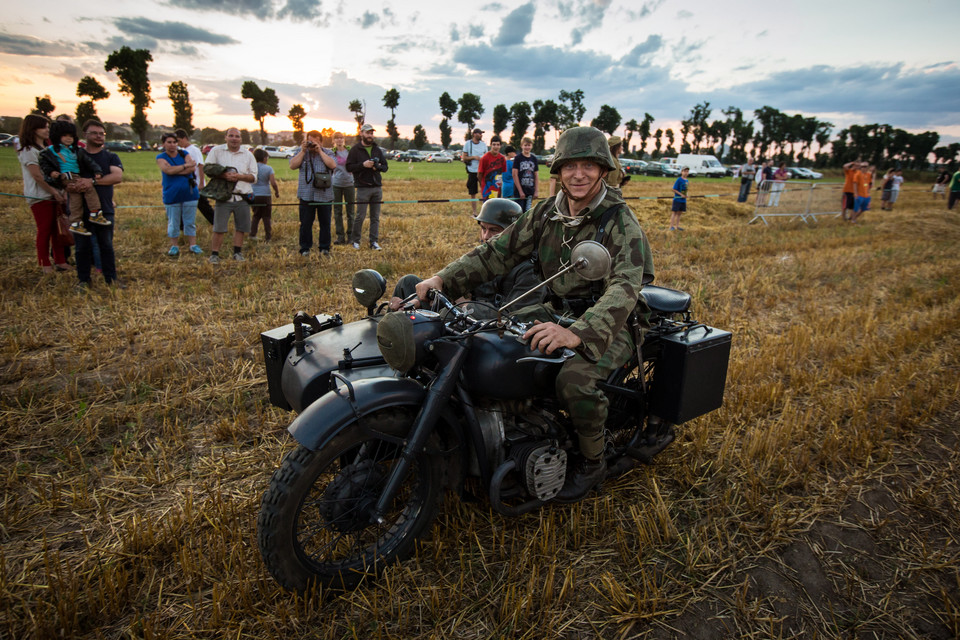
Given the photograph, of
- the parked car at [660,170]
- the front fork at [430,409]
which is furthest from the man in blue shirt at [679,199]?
the parked car at [660,170]

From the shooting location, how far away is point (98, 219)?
272 inches

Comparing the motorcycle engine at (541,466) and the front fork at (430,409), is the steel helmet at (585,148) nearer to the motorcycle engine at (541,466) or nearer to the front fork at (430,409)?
the front fork at (430,409)

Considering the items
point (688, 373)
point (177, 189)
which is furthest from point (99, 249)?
point (688, 373)

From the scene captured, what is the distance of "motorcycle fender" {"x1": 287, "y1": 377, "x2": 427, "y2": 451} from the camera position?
217 cm

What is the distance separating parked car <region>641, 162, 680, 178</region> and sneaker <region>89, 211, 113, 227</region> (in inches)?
1811

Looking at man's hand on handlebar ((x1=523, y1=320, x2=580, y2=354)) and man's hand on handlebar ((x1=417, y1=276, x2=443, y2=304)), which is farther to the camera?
man's hand on handlebar ((x1=417, y1=276, x2=443, y2=304))

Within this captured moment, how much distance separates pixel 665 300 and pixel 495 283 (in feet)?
3.95

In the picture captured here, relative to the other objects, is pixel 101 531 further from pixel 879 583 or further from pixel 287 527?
pixel 879 583

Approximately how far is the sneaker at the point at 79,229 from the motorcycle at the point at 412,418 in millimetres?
5288

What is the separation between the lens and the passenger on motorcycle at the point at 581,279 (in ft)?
8.33

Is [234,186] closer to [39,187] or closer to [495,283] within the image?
[39,187]

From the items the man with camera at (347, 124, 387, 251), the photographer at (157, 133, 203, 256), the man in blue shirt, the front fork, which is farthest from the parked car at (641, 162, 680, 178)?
the front fork

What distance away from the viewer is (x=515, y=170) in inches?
438

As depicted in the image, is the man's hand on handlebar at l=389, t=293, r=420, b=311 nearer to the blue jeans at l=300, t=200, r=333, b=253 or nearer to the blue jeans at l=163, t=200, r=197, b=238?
the blue jeans at l=300, t=200, r=333, b=253
